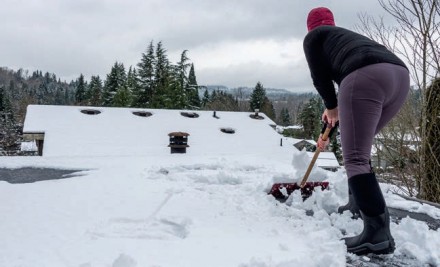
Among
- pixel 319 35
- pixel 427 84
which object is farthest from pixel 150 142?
pixel 319 35

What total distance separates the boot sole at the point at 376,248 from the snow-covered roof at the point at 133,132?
37.1ft

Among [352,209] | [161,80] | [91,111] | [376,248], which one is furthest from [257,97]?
[376,248]

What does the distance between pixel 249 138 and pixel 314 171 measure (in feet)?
42.6

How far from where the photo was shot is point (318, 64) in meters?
2.09

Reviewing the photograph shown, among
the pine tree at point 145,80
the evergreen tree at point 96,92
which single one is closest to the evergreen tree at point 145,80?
the pine tree at point 145,80

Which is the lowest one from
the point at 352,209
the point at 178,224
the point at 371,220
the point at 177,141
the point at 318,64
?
the point at 177,141

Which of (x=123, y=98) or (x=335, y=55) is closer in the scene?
(x=335, y=55)

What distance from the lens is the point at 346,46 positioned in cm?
188

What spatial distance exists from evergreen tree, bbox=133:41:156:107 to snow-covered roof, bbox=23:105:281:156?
17.2 m

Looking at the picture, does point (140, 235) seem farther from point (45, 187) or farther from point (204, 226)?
point (45, 187)

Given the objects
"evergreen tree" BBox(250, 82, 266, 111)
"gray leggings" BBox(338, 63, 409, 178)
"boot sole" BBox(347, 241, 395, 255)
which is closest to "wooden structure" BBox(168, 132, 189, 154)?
"gray leggings" BBox(338, 63, 409, 178)

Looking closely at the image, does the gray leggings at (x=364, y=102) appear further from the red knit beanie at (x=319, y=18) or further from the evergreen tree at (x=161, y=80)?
the evergreen tree at (x=161, y=80)

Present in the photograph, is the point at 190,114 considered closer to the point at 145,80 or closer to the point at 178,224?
the point at 178,224

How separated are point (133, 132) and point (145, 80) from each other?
66.5ft
